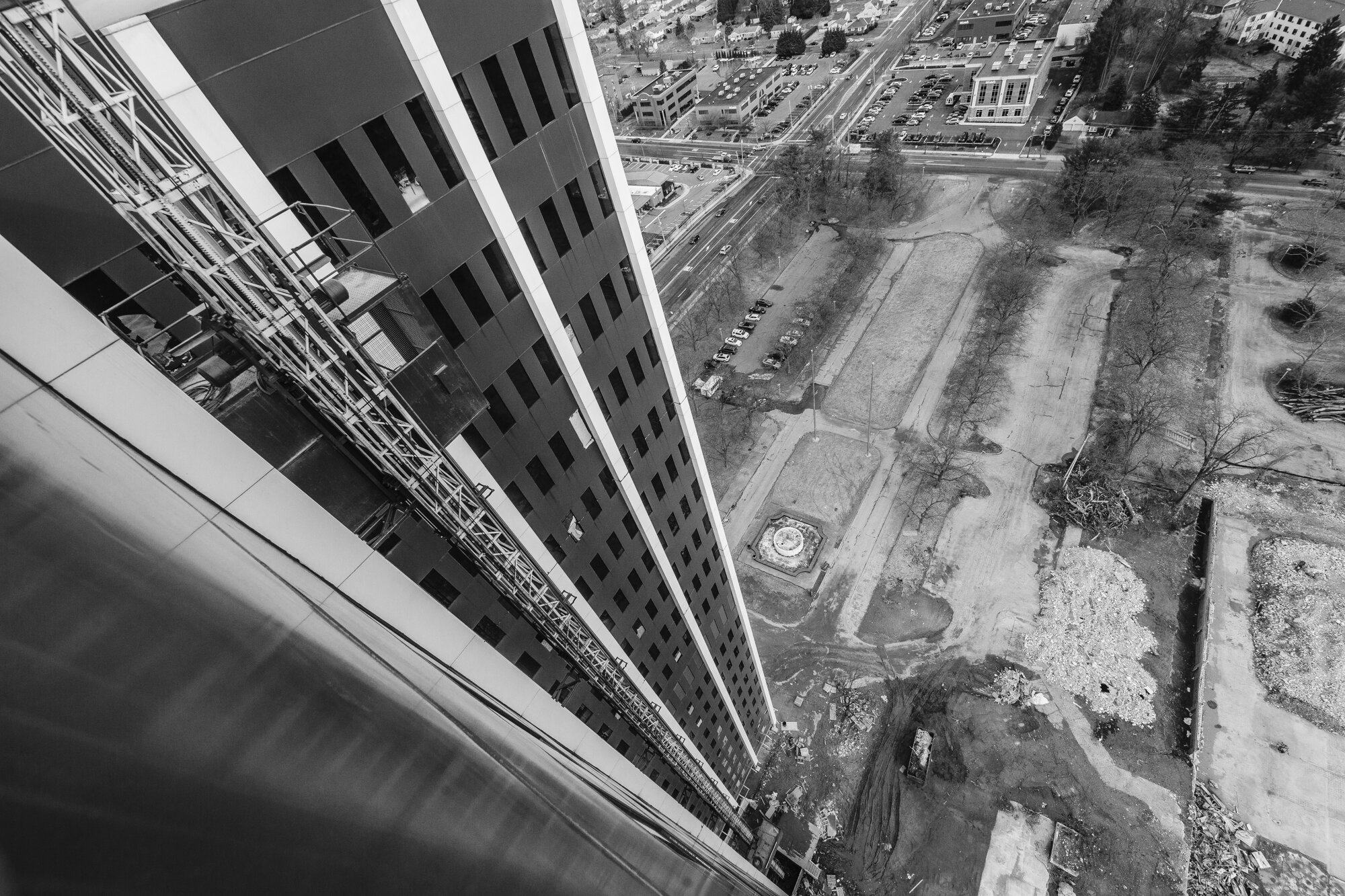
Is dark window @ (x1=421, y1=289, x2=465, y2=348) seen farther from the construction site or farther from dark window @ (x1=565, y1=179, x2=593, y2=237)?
the construction site

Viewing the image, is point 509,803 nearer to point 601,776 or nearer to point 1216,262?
point 601,776

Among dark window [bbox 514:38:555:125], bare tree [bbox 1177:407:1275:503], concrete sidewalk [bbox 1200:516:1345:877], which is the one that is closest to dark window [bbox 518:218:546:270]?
dark window [bbox 514:38:555:125]

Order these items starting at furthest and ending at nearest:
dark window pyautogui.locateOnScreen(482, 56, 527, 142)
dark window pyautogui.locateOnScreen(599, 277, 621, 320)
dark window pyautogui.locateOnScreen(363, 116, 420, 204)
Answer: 1. dark window pyautogui.locateOnScreen(599, 277, 621, 320)
2. dark window pyautogui.locateOnScreen(482, 56, 527, 142)
3. dark window pyautogui.locateOnScreen(363, 116, 420, 204)

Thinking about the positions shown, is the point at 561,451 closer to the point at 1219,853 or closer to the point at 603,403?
the point at 603,403

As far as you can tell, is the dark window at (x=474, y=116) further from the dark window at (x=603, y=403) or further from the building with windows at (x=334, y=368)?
the dark window at (x=603, y=403)

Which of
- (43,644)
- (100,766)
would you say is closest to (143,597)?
(43,644)

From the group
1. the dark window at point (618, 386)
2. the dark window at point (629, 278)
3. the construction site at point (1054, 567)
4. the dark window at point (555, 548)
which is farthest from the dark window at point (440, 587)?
the construction site at point (1054, 567)

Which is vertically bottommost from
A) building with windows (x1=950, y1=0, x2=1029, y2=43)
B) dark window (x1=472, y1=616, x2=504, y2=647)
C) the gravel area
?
the gravel area
